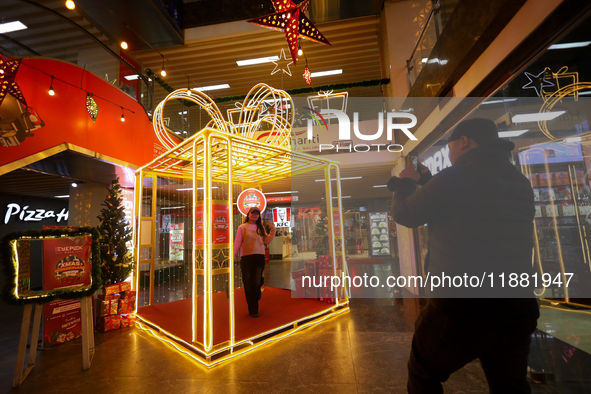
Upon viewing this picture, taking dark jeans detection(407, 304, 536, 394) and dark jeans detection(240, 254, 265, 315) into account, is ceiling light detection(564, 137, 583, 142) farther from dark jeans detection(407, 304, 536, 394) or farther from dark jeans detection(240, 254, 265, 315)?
dark jeans detection(240, 254, 265, 315)

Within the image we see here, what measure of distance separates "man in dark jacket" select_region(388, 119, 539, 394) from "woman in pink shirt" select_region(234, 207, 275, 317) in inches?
129

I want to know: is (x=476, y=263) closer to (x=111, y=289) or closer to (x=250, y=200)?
(x=111, y=289)

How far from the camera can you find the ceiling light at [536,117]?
1.85m

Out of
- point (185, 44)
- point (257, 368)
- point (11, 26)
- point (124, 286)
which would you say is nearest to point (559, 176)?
point (257, 368)

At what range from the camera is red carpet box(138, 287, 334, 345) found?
372 centimetres

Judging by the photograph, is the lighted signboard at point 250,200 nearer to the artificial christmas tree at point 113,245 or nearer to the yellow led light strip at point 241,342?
the artificial christmas tree at point 113,245

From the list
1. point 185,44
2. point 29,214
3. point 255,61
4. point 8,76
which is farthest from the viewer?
point 29,214

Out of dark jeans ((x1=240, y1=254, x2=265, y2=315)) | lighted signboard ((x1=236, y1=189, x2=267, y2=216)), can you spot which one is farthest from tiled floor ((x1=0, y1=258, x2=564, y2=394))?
lighted signboard ((x1=236, y1=189, x2=267, y2=216))

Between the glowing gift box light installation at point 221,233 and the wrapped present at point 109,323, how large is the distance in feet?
1.18

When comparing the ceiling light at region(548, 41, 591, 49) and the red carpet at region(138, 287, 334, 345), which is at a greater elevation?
the ceiling light at region(548, 41, 591, 49)

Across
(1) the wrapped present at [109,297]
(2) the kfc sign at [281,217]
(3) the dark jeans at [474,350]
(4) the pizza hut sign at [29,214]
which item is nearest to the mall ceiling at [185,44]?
(4) the pizza hut sign at [29,214]

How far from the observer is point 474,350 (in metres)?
1.30

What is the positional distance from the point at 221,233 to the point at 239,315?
6.11 feet

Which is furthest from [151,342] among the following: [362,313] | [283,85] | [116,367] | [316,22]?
[283,85]
